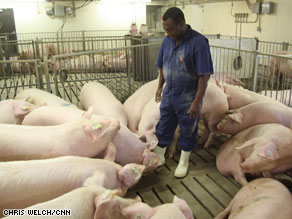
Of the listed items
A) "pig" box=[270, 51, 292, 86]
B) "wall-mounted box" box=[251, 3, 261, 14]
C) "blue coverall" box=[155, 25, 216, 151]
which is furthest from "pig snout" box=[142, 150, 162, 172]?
"wall-mounted box" box=[251, 3, 261, 14]

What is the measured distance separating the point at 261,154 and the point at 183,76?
1003 millimetres

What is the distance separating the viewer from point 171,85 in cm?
310

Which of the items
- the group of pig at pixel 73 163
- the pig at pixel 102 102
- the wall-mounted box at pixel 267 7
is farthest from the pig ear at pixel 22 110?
the wall-mounted box at pixel 267 7

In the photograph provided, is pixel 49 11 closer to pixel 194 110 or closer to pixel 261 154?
pixel 194 110

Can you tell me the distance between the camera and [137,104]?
159 inches

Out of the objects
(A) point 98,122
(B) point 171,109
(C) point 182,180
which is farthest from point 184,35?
(C) point 182,180

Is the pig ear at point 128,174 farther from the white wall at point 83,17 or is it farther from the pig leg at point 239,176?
the white wall at point 83,17

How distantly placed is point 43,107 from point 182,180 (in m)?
1.65

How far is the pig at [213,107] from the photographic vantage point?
3711mm

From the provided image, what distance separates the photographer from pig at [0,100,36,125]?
3.38 m

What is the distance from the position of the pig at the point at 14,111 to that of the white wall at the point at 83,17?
26.4 ft

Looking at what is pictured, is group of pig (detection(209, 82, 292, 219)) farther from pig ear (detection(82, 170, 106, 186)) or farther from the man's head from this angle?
the man's head

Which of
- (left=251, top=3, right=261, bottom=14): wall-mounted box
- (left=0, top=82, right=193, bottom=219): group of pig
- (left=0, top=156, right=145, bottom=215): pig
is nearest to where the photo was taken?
(left=0, top=82, right=193, bottom=219): group of pig

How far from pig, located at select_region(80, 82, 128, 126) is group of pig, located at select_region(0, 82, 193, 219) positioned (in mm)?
15
